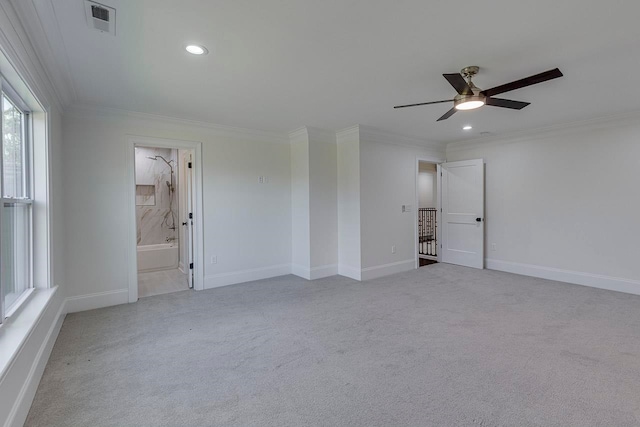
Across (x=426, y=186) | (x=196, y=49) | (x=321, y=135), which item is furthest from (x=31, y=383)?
(x=426, y=186)

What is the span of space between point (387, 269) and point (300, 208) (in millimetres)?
1762

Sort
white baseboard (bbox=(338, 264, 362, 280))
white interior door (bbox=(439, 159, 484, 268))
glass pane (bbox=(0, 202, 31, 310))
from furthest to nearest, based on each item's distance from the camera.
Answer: white interior door (bbox=(439, 159, 484, 268)) → white baseboard (bbox=(338, 264, 362, 280)) → glass pane (bbox=(0, 202, 31, 310))

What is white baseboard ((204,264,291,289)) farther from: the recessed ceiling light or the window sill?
the recessed ceiling light

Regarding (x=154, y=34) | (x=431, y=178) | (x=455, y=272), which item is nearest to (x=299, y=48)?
(x=154, y=34)

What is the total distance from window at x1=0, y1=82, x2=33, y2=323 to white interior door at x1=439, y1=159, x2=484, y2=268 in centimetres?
597

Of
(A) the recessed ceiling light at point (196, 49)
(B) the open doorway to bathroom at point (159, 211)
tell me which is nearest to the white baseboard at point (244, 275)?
(B) the open doorway to bathroom at point (159, 211)

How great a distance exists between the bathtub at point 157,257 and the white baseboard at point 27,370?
10.3 ft

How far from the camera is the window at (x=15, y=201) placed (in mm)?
2166

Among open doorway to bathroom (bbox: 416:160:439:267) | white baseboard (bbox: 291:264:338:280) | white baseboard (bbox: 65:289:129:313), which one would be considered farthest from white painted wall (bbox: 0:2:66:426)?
open doorway to bathroom (bbox: 416:160:439:267)

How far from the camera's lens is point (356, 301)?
387 cm

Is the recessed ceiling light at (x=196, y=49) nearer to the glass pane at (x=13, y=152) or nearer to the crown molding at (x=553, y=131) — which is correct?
the glass pane at (x=13, y=152)

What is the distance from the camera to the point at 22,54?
1.97 metres

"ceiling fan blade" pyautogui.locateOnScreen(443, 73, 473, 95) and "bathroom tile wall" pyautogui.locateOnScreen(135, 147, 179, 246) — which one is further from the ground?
"ceiling fan blade" pyautogui.locateOnScreen(443, 73, 473, 95)

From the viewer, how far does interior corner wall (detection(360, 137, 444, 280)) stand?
4.94m
